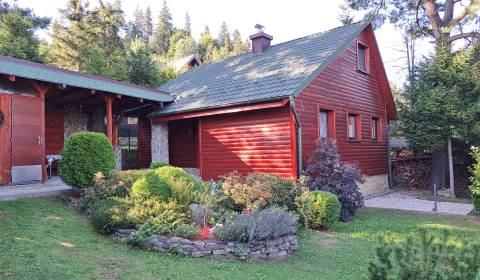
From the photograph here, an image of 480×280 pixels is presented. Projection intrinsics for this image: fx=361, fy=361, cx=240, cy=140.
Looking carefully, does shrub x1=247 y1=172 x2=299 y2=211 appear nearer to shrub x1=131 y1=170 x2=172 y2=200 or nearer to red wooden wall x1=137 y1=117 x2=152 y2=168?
shrub x1=131 y1=170 x2=172 y2=200

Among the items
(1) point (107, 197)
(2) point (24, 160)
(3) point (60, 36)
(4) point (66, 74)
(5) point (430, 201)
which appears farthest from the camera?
(3) point (60, 36)

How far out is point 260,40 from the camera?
15031 millimetres

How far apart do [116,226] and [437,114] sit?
11.8m

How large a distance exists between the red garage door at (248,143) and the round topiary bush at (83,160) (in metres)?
4.17

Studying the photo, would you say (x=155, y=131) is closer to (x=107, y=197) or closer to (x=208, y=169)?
(x=208, y=169)

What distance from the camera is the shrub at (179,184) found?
6840 mm

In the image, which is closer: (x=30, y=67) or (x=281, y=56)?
(x=30, y=67)

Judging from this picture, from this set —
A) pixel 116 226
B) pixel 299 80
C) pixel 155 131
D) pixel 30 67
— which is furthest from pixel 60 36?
pixel 116 226

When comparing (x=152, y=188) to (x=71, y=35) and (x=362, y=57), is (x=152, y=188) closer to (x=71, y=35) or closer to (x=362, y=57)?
(x=362, y=57)

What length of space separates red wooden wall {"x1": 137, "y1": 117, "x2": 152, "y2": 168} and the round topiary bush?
25.7ft

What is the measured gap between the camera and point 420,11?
59.7 feet

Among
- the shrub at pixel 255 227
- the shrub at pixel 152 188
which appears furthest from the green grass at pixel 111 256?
the shrub at pixel 152 188

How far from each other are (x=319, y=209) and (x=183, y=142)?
26.4ft

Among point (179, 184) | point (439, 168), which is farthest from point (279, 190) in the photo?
point (439, 168)
